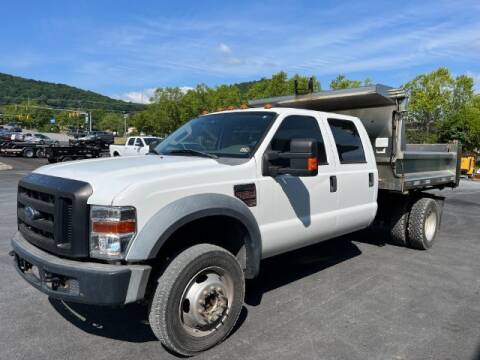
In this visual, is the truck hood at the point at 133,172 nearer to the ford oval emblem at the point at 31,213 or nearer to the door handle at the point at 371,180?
the ford oval emblem at the point at 31,213

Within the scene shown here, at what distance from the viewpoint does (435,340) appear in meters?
3.47

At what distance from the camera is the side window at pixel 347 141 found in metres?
4.77

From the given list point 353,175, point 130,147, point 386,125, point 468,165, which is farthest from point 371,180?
point 130,147

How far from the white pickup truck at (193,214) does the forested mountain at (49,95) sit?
455 ft

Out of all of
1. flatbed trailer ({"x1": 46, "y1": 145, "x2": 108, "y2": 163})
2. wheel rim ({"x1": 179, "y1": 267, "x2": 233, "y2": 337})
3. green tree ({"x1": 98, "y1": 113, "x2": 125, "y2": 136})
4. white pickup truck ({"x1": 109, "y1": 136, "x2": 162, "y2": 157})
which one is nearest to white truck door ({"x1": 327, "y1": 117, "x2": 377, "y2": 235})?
wheel rim ({"x1": 179, "y1": 267, "x2": 233, "y2": 337})

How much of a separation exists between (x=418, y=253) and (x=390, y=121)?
2.05 metres

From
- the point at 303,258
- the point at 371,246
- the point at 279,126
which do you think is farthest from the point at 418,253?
the point at 279,126

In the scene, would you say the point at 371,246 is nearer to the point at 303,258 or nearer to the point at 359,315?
the point at 303,258

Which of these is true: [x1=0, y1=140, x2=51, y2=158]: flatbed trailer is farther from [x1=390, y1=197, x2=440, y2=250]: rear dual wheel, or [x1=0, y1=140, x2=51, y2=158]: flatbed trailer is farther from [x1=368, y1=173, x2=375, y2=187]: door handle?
[x1=368, y1=173, x2=375, y2=187]: door handle

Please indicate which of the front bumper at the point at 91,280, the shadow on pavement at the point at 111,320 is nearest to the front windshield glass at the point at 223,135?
the front bumper at the point at 91,280

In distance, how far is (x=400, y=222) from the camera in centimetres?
642

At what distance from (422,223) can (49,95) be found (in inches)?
6063

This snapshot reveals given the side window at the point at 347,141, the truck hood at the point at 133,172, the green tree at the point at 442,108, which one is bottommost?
the truck hood at the point at 133,172

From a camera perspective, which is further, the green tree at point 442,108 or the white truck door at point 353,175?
the green tree at point 442,108
